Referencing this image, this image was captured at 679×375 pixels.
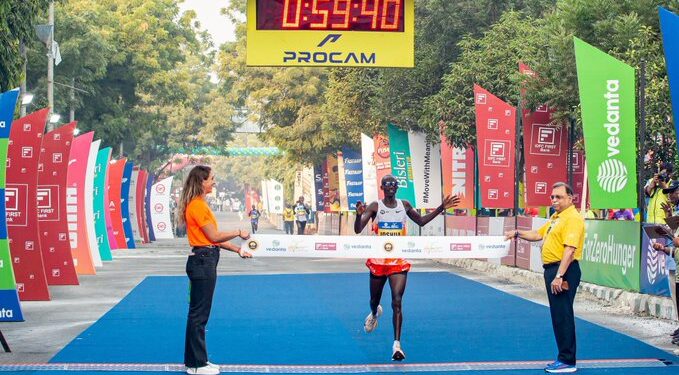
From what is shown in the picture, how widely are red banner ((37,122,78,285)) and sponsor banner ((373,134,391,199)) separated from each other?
1992cm

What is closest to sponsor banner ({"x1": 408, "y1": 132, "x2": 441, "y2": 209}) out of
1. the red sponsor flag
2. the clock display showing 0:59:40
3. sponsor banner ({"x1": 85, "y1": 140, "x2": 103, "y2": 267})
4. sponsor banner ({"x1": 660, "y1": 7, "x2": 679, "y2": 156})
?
the red sponsor flag

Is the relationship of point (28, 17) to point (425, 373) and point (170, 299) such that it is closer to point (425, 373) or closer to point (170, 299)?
point (170, 299)

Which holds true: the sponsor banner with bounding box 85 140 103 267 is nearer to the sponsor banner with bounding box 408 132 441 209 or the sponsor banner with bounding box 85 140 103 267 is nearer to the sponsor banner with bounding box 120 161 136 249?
the sponsor banner with bounding box 408 132 441 209

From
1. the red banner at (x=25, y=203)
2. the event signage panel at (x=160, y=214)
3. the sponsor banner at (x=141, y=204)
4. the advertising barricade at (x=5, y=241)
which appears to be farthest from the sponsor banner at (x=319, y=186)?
the advertising barricade at (x=5, y=241)

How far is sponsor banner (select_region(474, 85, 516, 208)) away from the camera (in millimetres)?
27906

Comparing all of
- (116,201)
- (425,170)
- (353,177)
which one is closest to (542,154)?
(425,170)

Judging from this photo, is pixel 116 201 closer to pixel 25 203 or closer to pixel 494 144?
pixel 494 144

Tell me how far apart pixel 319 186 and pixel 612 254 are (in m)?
46.5

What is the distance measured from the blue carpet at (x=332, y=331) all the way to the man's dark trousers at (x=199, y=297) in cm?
91

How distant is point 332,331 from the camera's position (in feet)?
49.8

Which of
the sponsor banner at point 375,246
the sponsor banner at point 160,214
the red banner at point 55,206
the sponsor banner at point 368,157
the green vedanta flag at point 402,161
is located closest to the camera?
the sponsor banner at point 375,246

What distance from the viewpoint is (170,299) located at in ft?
66.9

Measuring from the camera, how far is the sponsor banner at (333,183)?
61.7 meters

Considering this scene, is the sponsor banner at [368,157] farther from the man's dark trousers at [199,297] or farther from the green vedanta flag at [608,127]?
the man's dark trousers at [199,297]
